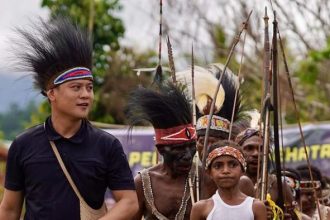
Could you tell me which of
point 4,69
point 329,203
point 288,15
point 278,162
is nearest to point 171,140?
point 278,162

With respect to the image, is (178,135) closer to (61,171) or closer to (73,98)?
(73,98)

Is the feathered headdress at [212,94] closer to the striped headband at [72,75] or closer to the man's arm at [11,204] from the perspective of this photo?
the striped headband at [72,75]

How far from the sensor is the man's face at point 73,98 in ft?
26.2

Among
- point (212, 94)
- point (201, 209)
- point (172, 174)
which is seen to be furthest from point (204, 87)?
point (201, 209)

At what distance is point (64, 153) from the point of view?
314 inches

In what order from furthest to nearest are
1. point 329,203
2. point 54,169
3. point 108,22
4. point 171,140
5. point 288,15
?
point 108,22, point 288,15, point 329,203, point 171,140, point 54,169

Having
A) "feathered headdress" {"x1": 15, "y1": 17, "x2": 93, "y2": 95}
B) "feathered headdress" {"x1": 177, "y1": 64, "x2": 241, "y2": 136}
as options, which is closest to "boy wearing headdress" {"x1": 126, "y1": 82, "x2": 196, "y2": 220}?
"feathered headdress" {"x1": 177, "y1": 64, "x2": 241, "y2": 136}

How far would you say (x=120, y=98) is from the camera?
99.5 ft

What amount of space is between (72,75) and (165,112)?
1625 mm

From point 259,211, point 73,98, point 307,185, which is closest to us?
point 73,98

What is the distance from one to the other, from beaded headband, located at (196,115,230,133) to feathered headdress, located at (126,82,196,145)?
0.98 metres

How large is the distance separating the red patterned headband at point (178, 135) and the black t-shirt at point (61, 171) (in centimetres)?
147

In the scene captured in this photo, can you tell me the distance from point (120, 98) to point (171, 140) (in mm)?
20819

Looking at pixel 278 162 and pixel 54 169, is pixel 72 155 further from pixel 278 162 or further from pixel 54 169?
pixel 278 162
